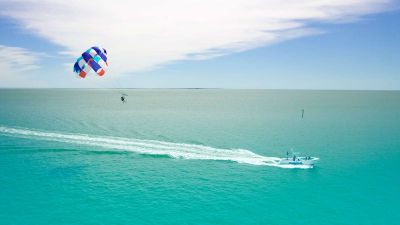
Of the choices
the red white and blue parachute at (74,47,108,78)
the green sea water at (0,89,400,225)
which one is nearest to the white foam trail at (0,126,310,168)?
the green sea water at (0,89,400,225)

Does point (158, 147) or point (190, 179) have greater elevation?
point (158, 147)

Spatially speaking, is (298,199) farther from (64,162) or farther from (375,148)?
(64,162)

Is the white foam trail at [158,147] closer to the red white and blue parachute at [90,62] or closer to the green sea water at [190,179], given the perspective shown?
the green sea water at [190,179]

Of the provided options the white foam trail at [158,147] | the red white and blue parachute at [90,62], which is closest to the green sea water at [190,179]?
the white foam trail at [158,147]

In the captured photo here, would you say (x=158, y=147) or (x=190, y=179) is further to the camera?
(x=158, y=147)

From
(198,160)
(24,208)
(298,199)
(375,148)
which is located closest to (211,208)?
(298,199)
